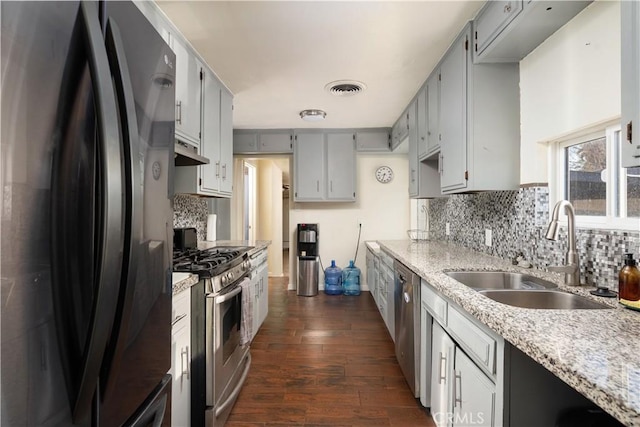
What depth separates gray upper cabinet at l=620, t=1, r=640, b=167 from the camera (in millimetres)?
910

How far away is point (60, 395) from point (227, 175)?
8.41 feet

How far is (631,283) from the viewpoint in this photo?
108cm

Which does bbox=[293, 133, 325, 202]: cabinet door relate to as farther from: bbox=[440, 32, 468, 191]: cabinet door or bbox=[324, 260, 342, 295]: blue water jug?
bbox=[440, 32, 468, 191]: cabinet door

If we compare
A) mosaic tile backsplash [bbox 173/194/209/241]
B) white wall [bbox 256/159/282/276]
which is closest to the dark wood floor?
mosaic tile backsplash [bbox 173/194/209/241]

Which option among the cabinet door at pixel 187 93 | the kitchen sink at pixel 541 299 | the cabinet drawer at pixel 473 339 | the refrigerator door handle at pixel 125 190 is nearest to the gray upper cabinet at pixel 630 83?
the kitchen sink at pixel 541 299

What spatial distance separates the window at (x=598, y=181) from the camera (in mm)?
1344

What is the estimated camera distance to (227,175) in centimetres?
298

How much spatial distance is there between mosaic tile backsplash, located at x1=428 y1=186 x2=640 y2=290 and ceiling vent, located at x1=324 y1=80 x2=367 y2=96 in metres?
1.42

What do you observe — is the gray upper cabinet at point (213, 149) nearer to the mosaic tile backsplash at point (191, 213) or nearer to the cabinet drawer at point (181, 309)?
the mosaic tile backsplash at point (191, 213)

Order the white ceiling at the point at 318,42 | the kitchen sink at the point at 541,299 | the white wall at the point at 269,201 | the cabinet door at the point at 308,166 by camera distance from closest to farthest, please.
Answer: the kitchen sink at the point at 541,299, the white ceiling at the point at 318,42, the cabinet door at the point at 308,166, the white wall at the point at 269,201

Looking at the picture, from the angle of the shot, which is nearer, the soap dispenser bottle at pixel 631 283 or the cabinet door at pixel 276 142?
the soap dispenser bottle at pixel 631 283

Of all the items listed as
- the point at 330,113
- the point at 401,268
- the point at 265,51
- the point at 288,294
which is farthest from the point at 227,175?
the point at 288,294

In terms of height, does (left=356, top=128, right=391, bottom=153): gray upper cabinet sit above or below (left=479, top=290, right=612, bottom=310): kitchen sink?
above

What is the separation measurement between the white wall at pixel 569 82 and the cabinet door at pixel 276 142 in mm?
3113
